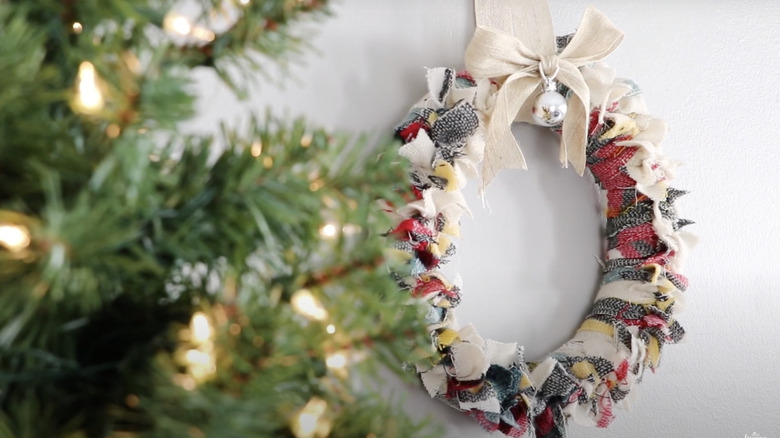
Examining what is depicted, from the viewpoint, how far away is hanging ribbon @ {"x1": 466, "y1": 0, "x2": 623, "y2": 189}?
39.1 inches

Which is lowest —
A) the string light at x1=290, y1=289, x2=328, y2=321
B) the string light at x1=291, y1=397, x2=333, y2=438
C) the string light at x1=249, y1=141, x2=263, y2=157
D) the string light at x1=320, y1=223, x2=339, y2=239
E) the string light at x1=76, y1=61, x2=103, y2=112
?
the string light at x1=291, y1=397, x2=333, y2=438

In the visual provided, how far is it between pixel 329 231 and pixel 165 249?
0.34 ft

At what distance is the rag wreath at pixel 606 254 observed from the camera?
947mm

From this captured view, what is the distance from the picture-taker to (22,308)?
358mm

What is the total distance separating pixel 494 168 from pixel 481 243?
16 centimetres

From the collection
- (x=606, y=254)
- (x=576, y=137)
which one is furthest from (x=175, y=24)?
(x=606, y=254)

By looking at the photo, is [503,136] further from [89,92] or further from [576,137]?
[89,92]

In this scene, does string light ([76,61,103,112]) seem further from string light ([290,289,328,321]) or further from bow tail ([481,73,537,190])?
bow tail ([481,73,537,190])

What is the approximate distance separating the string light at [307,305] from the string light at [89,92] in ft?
0.49

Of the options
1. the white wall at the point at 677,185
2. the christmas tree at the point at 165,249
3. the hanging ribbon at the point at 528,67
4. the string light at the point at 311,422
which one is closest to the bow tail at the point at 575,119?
the hanging ribbon at the point at 528,67

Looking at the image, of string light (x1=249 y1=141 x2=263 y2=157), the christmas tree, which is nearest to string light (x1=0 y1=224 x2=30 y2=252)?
the christmas tree

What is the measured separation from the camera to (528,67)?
3.37ft

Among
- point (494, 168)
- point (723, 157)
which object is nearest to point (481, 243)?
point (494, 168)

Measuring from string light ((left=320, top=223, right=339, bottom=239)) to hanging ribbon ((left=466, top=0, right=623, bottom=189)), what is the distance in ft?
1.94
